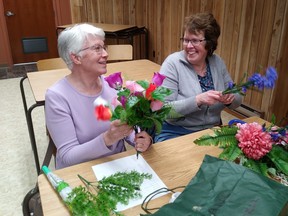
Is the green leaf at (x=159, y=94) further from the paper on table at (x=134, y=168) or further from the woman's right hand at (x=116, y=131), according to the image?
the paper on table at (x=134, y=168)

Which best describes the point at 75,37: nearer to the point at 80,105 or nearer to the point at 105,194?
the point at 80,105

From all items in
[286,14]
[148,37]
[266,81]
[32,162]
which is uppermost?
[286,14]

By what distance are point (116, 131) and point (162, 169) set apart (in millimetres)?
236

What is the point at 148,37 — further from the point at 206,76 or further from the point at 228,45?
the point at 206,76

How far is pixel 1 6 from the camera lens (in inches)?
204

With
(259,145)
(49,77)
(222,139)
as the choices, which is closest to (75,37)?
(222,139)

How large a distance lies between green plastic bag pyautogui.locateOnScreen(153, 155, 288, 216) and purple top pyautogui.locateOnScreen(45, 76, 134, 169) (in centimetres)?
Result: 49

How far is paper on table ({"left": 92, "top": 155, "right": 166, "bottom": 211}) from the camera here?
39.0 inches

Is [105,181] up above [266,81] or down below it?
below

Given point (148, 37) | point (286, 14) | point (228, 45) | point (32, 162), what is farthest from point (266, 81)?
point (148, 37)

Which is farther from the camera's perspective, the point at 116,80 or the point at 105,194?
the point at 116,80

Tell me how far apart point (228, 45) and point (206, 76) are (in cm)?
174

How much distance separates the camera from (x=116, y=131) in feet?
3.55

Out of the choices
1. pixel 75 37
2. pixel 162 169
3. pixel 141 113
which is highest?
pixel 75 37
